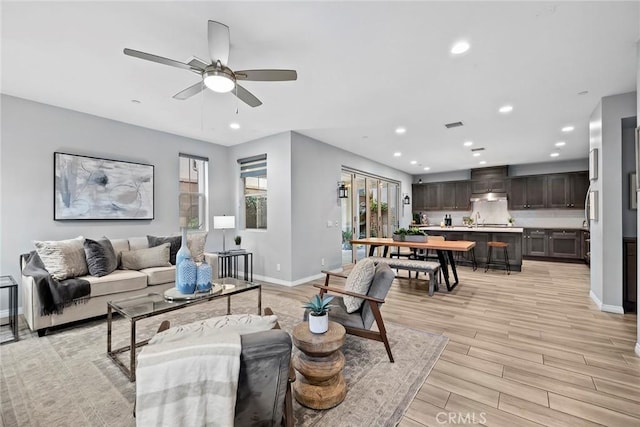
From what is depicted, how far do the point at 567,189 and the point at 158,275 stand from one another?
9.79 meters

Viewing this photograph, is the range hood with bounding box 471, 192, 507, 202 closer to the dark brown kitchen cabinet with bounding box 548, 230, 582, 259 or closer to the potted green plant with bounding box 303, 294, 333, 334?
the dark brown kitchen cabinet with bounding box 548, 230, 582, 259

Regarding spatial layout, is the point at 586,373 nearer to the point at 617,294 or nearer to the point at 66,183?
the point at 617,294

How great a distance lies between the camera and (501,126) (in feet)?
15.6

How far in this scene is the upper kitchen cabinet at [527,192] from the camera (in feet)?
26.0

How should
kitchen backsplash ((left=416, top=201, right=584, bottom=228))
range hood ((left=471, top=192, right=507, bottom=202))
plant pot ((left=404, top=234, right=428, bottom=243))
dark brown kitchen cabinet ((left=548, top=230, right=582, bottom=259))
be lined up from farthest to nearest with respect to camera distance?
range hood ((left=471, top=192, right=507, bottom=202)) < kitchen backsplash ((left=416, top=201, right=584, bottom=228)) < dark brown kitchen cabinet ((left=548, top=230, right=582, bottom=259)) < plant pot ((left=404, top=234, right=428, bottom=243))

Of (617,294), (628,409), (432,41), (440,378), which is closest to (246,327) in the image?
(440,378)

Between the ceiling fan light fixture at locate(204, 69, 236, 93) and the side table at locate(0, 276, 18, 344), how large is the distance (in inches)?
117

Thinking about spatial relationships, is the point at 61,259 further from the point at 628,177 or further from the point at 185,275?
the point at 628,177

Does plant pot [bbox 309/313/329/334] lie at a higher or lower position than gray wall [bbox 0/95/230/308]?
lower

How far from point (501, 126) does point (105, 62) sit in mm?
5587

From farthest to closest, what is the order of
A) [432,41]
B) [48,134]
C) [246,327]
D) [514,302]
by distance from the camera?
[514,302] → [48,134] → [432,41] → [246,327]

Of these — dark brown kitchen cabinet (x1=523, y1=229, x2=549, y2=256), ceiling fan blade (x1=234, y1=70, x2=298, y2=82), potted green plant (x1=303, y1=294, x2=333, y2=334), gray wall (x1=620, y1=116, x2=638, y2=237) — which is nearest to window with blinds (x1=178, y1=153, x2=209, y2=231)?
ceiling fan blade (x1=234, y1=70, x2=298, y2=82)

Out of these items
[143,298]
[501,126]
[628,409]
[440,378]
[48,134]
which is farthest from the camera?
[501,126]

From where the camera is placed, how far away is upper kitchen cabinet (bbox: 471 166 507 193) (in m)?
8.44
